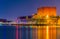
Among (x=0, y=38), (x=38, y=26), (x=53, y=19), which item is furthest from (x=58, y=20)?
(x=0, y=38)

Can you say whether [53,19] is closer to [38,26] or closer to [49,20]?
[49,20]

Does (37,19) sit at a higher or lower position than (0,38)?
higher

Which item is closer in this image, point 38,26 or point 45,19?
point 45,19

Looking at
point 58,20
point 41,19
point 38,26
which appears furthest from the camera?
point 38,26

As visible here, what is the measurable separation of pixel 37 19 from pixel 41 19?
0.82ft

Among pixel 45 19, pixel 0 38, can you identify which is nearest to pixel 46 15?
pixel 45 19

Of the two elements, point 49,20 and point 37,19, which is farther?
point 37,19

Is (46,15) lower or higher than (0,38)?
higher

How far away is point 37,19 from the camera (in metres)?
11.7

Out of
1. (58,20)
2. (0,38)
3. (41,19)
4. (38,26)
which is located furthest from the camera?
(38,26)

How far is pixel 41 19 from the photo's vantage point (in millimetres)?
11570

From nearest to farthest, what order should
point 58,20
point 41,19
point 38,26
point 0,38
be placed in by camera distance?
point 0,38, point 58,20, point 41,19, point 38,26

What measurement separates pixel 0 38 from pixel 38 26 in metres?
7.83

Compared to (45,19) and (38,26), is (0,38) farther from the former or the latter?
(38,26)
